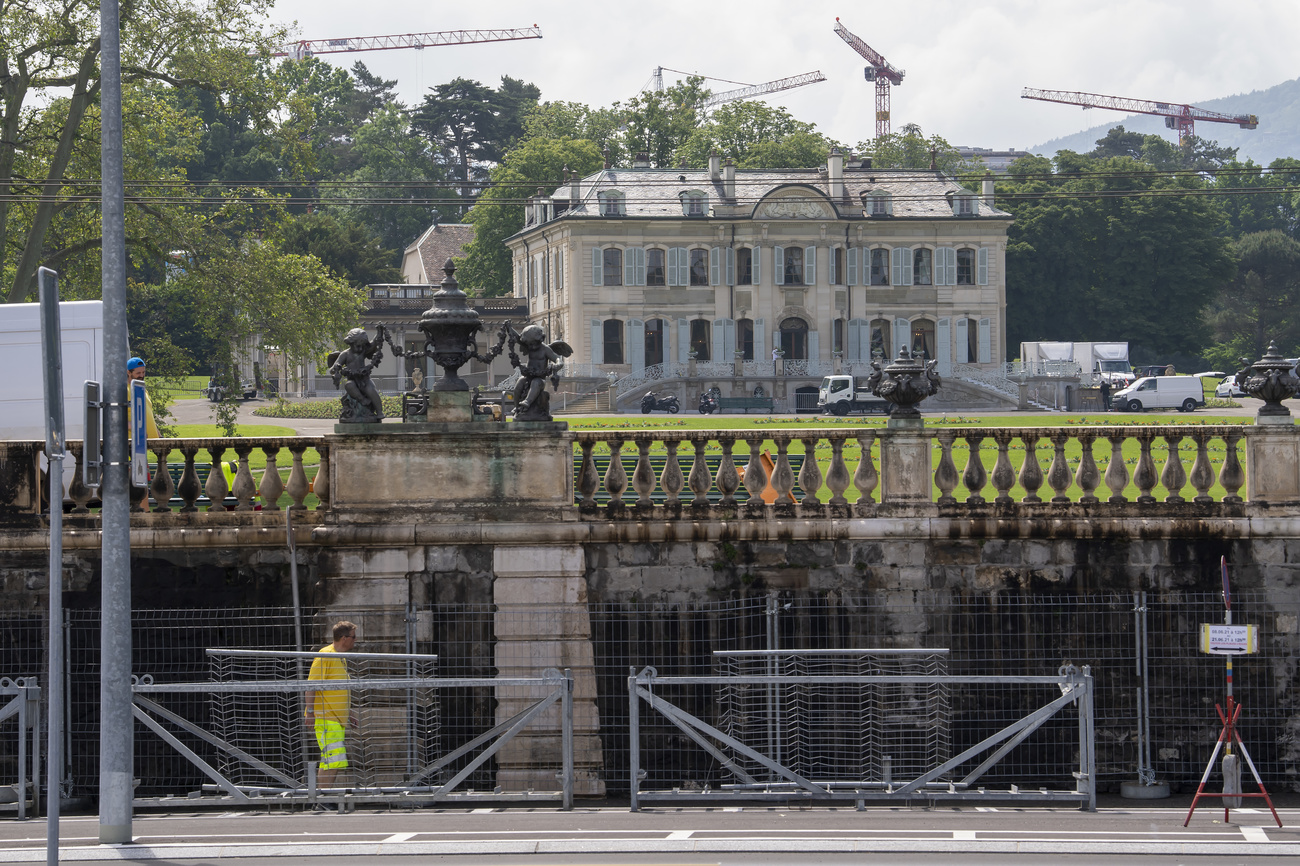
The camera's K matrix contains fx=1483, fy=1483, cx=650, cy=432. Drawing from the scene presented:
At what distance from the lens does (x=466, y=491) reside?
516 inches

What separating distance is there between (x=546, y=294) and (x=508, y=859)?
209 ft

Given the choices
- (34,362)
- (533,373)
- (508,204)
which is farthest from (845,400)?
(533,373)

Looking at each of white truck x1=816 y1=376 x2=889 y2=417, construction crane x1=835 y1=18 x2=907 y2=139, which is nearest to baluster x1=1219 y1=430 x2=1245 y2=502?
white truck x1=816 y1=376 x2=889 y2=417

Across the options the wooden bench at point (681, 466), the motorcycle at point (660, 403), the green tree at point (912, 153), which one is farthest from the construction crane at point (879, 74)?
the wooden bench at point (681, 466)

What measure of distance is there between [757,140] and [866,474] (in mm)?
75044

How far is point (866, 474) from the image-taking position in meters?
13.2

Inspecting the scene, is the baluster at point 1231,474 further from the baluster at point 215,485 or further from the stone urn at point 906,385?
the baluster at point 215,485

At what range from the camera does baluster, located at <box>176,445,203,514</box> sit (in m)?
13.2

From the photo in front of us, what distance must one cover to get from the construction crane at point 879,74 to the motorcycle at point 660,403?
107794mm

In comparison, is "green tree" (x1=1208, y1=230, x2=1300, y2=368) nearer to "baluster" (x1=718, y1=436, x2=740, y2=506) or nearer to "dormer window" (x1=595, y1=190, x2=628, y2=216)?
"dormer window" (x1=595, y1=190, x2=628, y2=216)

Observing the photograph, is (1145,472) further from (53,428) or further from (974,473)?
(53,428)

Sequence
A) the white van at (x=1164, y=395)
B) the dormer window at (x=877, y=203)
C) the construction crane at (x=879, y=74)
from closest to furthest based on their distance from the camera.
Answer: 1. the white van at (x=1164, y=395)
2. the dormer window at (x=877, y=203)
3. the construction crane at (x=879, y=74)

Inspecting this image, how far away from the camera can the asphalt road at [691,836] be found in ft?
31.7

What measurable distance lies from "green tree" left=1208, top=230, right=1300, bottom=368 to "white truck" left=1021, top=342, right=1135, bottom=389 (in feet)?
90.6
